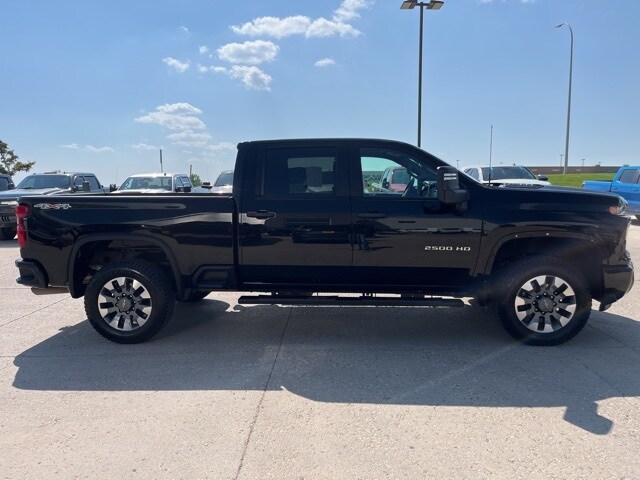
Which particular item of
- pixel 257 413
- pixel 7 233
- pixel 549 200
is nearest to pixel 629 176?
pixel 549 200

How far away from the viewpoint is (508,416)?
3.25m

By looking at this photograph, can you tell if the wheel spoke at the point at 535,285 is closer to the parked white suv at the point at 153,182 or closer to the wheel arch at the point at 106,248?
the wheel arch at the point at 106,248

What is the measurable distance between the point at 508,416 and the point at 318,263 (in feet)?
7.02

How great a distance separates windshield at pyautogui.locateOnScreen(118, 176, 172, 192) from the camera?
598 inches

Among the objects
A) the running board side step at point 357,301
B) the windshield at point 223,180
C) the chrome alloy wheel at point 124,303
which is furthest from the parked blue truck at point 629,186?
the chrome alloy wheel at point 124,303

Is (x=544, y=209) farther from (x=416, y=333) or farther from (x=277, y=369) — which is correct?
(x=277, y=369)

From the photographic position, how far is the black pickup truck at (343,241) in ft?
14.6

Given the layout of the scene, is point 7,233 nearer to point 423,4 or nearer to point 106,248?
point 106,248

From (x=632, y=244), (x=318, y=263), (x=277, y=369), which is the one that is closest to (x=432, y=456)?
(x=277, y=369)

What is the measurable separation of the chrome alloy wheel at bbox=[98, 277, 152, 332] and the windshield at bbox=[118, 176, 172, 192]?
11166mm

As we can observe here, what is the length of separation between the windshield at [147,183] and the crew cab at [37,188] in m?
0.82

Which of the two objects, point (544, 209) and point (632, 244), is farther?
point (632, 244)

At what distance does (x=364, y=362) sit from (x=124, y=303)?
8.05ft

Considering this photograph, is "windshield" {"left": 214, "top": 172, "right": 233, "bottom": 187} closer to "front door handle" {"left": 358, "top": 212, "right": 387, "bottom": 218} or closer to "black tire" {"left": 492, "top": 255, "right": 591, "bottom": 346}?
"front door handle" {"left": 358, "top": 212, "right": 387, "bottom": 218}
